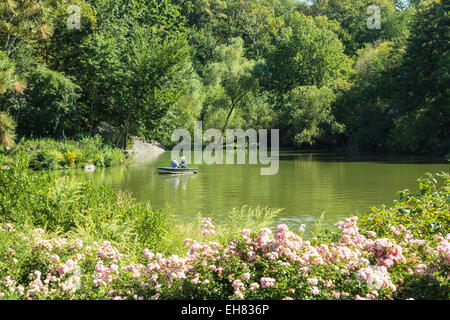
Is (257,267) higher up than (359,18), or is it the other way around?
(359,18)

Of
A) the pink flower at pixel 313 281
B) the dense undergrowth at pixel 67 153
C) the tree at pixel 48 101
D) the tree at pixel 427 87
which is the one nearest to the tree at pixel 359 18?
the tree at pixel 427 87

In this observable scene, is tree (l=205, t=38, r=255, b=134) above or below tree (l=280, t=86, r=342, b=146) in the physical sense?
above

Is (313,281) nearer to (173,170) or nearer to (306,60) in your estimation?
(173,170)

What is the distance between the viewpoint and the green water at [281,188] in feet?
50.1

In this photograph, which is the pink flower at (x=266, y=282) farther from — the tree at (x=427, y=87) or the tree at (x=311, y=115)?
the tree at (x=311, y=115)

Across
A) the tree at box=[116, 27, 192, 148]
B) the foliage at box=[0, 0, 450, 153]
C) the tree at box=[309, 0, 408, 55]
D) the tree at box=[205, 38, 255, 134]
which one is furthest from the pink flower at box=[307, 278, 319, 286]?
the tree at box=[309, 0, 408, 55]

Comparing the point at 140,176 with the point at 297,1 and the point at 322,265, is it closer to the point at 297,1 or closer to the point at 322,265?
the point at 322,265

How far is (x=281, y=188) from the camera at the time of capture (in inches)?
813

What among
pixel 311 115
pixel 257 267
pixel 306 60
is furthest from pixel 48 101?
pixel 306 60

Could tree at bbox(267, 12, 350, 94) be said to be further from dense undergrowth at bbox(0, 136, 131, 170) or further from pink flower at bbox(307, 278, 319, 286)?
pink flower at bbox(307, 278, 319, 286)

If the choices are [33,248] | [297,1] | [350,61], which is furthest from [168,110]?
[297,1]

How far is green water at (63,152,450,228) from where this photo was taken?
15.3m

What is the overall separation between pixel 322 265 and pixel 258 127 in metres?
58.0

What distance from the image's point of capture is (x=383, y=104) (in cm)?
5084
